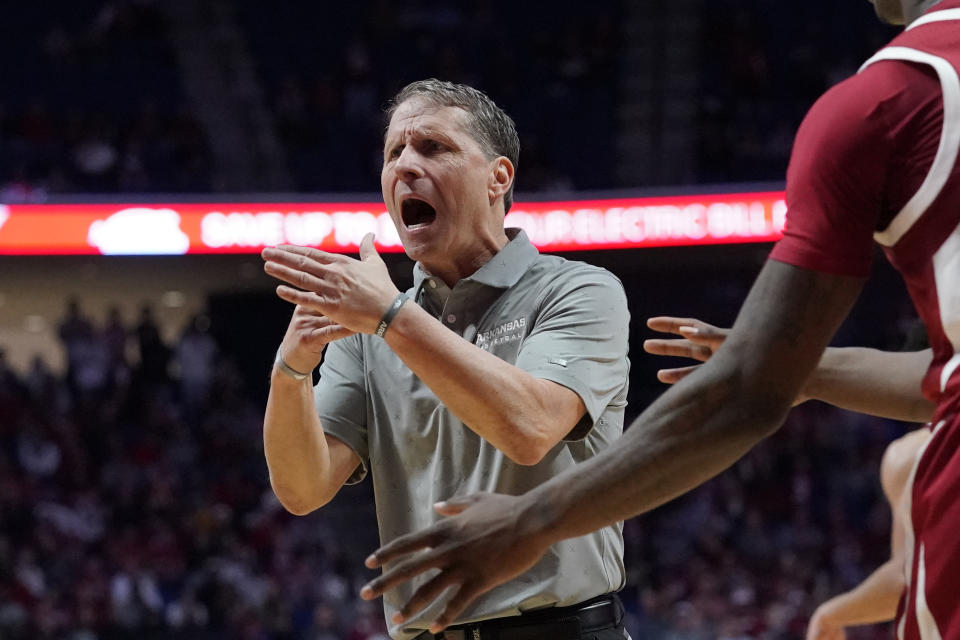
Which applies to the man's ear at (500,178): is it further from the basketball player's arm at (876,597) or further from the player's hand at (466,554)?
the basketball player's arm at (876,597)

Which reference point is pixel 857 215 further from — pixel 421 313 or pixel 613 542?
pixel 613 542

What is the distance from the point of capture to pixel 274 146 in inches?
587

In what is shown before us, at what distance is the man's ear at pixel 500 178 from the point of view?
127 inches

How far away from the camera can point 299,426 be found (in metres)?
2.93

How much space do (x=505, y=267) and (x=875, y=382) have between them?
1134 millimetres

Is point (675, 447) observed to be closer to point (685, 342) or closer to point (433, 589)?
point (433, 589)

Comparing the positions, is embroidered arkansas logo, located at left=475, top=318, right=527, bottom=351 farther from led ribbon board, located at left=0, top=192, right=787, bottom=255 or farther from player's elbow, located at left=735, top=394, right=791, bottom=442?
led ribbon board, located at left=0, top=192, right=787, bottom=255

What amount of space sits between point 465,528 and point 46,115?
13601 mm

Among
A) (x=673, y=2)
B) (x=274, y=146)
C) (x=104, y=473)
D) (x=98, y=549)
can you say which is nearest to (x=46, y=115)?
(x=274, y=146)

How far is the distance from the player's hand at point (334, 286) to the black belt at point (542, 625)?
755mm

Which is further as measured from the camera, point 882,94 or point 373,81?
point 373,81

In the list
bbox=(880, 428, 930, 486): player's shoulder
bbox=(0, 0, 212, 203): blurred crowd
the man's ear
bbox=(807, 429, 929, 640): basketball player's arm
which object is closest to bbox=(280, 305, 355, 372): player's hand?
the man's ear

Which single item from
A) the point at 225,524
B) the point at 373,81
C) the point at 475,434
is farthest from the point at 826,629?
the point at 373,81

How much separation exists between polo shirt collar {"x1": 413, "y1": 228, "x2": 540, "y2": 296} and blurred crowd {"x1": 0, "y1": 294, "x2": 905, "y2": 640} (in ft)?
27.1
